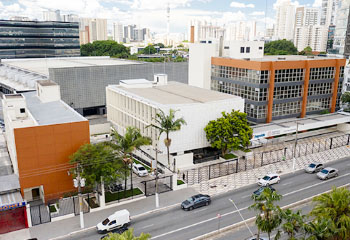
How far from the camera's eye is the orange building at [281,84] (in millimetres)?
67875

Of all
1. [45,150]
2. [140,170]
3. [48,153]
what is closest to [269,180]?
[140,170]

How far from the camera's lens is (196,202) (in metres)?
41.2

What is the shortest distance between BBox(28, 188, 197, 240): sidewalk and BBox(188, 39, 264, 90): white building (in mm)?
40946

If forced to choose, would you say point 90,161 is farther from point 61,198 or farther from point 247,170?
point 247,170

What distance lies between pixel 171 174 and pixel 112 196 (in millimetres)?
9470

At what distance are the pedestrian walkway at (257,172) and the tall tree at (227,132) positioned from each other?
5.07m

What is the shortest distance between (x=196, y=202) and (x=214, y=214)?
268cm

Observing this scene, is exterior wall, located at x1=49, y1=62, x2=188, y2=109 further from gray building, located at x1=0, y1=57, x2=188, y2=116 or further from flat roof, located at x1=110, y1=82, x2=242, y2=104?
flat roof, located at x1=110, y1=82, x2=242, y2=104

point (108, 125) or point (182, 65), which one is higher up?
point (182, 65)

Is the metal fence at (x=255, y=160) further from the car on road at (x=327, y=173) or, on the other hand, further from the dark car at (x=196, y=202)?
the dark car at (x=196, y=202)

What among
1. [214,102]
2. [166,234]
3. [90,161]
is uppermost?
[214,102]

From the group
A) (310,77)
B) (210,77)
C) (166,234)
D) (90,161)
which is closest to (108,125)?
(210,77)

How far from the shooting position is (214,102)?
55750 millimetres

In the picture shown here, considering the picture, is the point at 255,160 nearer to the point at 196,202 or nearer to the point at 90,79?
the point at 196,202
